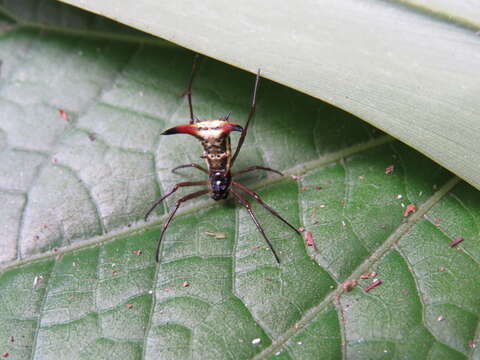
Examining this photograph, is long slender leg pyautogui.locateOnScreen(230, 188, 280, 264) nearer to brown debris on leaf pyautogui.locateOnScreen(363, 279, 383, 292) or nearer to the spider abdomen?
the spider abdomen

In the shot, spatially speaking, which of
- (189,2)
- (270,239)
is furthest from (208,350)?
(189,2)

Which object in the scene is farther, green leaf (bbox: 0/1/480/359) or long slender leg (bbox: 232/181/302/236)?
long slender leg (bbox: 232/181/302/236)

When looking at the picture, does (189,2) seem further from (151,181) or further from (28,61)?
(28,61)

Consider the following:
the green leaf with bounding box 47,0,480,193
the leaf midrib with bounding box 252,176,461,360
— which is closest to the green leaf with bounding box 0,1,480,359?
the leaf midrib with bounding box 252,176,461,360

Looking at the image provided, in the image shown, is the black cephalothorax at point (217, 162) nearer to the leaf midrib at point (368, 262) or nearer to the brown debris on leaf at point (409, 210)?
the leaf midrib at point (368, 262)

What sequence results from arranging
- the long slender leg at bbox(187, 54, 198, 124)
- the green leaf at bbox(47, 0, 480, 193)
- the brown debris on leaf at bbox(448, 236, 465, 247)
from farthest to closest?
the long slender leg at bbox(187, 54, 198, 124)
the brown debris on leaf at bbox(448, 236, 465, 247)
the green leaf at bbox(47, 0, 480, 193)

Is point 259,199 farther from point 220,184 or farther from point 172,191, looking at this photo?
point 172,191

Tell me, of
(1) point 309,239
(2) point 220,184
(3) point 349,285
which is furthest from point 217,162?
(3) point 349,285

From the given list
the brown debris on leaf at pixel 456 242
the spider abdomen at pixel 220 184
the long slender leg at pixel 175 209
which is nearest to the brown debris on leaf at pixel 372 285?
the brown debris on leaf at pixel 456 242
